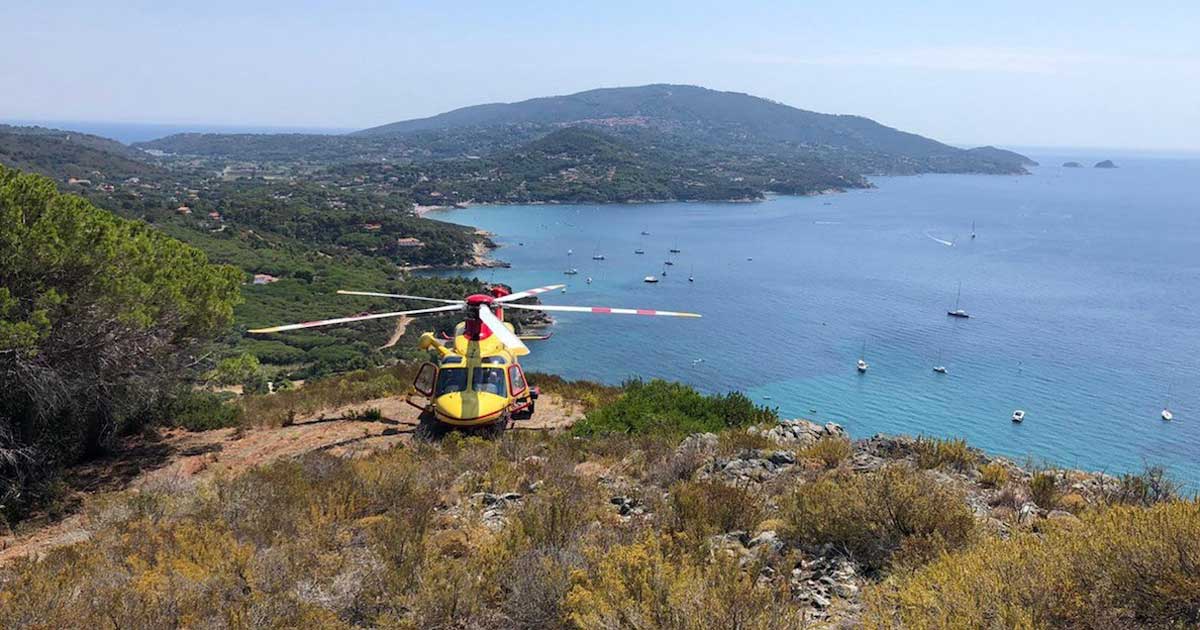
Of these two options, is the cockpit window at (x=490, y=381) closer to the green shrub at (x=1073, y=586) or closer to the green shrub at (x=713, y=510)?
the green shrub at (x=713, y=510)

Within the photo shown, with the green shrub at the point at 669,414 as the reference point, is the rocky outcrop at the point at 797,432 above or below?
above

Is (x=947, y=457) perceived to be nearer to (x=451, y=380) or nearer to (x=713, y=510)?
(x=713, y=510)

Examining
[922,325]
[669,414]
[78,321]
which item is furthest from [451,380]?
[922,325]

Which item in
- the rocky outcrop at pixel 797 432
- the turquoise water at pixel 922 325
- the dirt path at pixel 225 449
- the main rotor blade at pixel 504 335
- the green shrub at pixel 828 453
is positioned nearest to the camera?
the green shrub at pixel 828 453

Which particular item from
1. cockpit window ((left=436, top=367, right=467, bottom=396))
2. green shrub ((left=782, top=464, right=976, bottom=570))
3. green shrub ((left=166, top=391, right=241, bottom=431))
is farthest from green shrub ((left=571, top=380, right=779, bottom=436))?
green shrub ((left=166, top=391, right=241, bottom=431))

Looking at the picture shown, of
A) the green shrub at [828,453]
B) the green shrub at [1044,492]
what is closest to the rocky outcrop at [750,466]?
the green shrub at [828,453]

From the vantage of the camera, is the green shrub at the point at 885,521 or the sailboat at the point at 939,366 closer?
the green shrub at the point at 885,521
